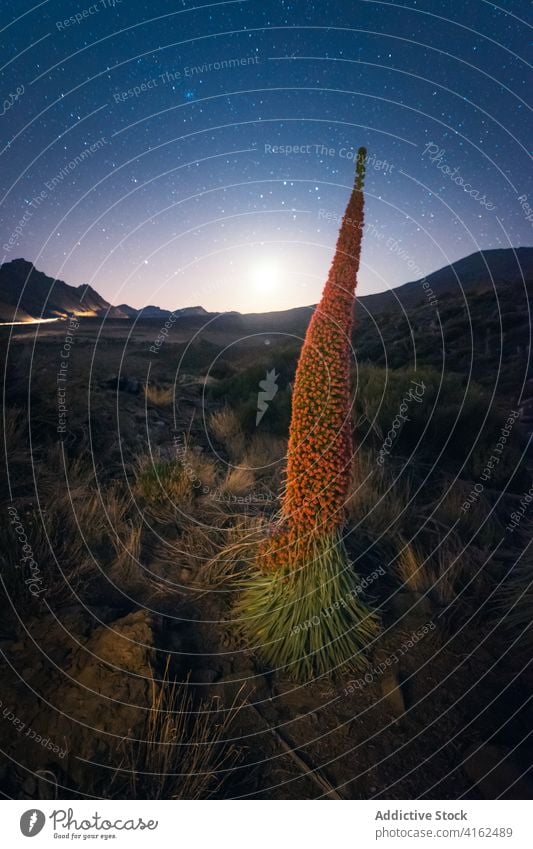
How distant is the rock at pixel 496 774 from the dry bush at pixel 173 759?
1.42 m

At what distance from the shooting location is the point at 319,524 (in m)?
2.95

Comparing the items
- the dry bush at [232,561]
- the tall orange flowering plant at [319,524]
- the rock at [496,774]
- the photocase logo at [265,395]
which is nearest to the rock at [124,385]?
the photocase logo at [265,395]

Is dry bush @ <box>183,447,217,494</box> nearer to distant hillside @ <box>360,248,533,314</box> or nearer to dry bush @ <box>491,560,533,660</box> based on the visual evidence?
dry bush @ <box>491,560,533,660</box>

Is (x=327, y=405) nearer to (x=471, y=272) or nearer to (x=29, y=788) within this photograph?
(x=29, y=788)

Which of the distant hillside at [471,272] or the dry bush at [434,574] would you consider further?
the distant hillside at [471,272]

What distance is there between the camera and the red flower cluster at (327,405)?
248 centimetres

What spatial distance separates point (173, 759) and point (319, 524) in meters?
1.59

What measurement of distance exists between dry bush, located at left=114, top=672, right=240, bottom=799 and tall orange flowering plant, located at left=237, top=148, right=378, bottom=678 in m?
0.81

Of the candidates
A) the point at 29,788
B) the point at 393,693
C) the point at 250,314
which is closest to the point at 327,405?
the point at 393,693

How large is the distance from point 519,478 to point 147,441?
6.65 meters

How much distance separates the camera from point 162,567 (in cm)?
447

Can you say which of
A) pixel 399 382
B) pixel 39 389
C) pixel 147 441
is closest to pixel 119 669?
pixel 147 441
